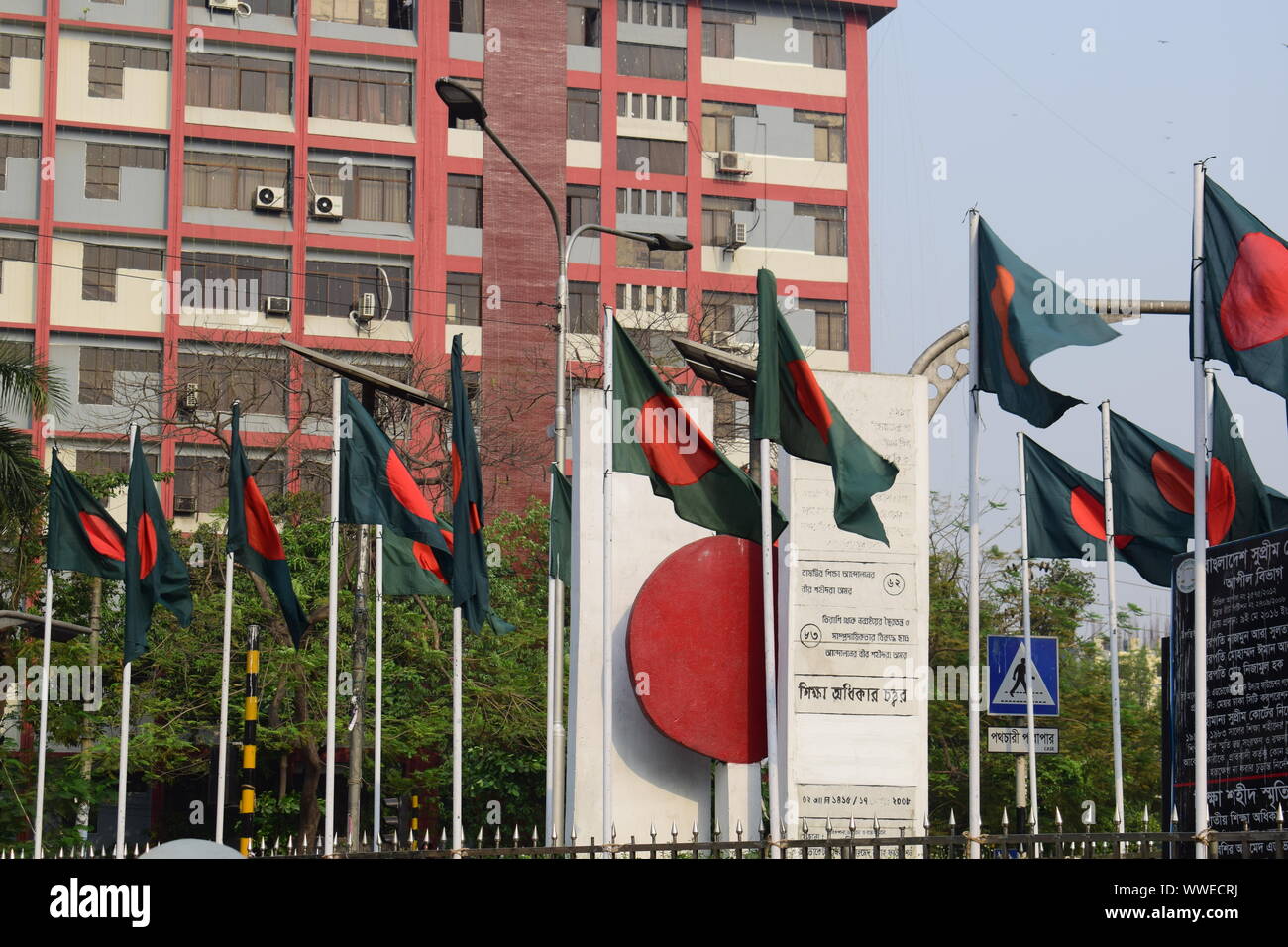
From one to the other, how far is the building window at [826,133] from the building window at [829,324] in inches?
166

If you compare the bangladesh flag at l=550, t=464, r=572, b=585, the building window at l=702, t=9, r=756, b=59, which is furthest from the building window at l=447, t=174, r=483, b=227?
the bangladesh flag at l=550, t=464, r=572, b=585

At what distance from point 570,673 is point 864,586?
3.35 metres

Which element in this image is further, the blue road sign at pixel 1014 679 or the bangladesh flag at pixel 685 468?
the blue road sign at pixel 1014 679

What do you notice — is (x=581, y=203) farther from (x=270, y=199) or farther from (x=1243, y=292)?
(x=1243, y=292)

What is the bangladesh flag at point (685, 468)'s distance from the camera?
589 inches

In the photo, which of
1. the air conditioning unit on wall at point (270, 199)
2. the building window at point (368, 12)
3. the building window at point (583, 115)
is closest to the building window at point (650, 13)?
the building window at point (583, 115)

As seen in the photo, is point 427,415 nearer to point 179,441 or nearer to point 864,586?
point 179,441

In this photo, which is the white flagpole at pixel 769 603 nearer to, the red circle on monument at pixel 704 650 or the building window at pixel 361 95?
the red circle on monument at pixel 704 650

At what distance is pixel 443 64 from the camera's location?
4762cm

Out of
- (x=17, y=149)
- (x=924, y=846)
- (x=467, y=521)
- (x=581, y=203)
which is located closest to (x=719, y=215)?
(x=581, y=203)

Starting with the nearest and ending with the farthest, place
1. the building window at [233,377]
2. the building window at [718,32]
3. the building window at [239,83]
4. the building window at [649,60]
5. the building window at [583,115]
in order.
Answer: the building window at [233,377] → the building window at [239,83] → the building window at [583,115] → the building window at [649,60] → the building window at [718,32]

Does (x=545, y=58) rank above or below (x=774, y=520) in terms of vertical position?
above

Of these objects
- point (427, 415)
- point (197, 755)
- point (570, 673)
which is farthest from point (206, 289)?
point (570, 673)
